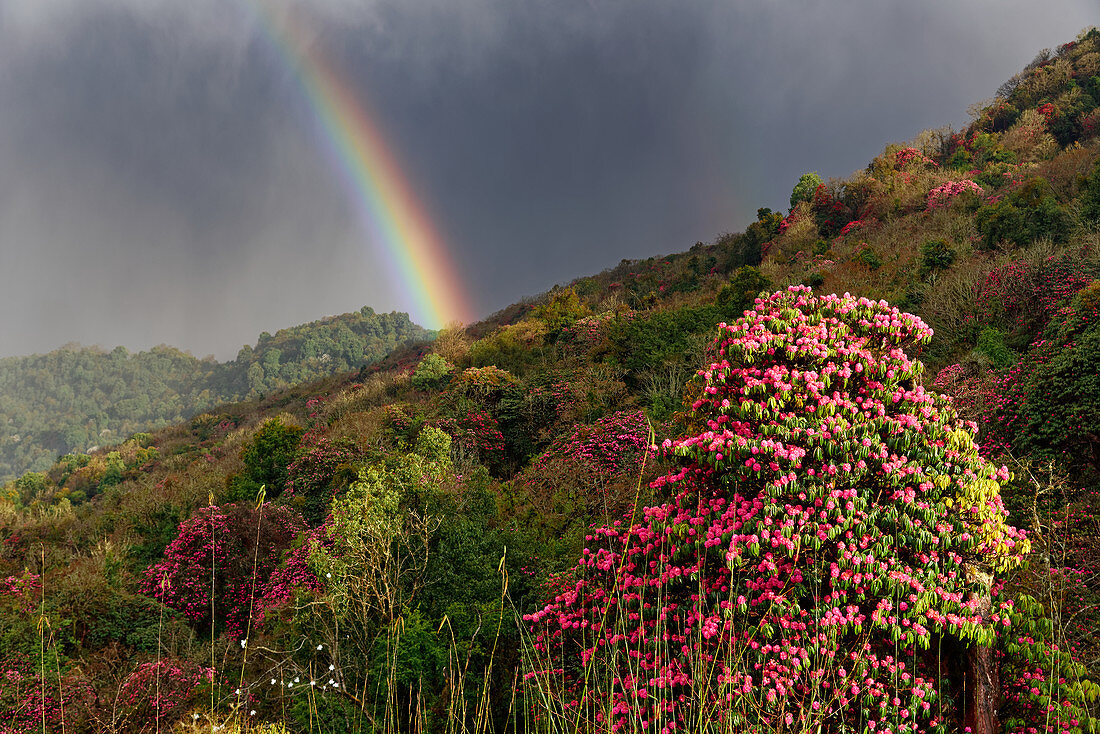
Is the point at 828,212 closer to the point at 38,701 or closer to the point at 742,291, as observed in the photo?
the point at 742,291

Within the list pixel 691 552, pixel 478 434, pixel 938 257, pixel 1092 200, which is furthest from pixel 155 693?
pixel 1092 200

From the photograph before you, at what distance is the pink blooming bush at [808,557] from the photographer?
10.9ft

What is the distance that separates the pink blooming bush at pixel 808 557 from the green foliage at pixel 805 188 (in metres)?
37.6

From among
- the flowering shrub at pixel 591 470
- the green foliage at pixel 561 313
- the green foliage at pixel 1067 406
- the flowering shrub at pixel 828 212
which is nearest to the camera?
the green foliage at pixel 1067 406

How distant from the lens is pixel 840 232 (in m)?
31.2

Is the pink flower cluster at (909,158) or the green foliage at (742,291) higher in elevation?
the pink flower cluster at (909,158)

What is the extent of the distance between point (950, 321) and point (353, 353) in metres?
102

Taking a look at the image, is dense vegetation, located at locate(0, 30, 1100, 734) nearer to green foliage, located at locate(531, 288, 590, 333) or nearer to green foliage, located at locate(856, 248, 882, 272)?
green foliage, located at locate(856, 248, 882, 272)

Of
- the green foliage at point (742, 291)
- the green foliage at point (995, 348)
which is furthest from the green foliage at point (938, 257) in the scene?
the green foliage at point (995, 348)

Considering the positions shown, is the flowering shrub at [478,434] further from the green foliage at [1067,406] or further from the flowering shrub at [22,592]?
the green foliage at [1067,406]

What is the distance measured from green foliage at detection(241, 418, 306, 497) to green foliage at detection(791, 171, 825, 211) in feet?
117

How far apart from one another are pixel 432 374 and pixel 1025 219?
25960 mm

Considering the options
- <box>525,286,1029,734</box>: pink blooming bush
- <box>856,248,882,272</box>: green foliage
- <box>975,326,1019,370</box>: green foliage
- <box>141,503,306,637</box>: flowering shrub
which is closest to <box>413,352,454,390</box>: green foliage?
<box>141,503,306,637</box>: flowering shrub

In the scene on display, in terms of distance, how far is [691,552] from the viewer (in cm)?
428
